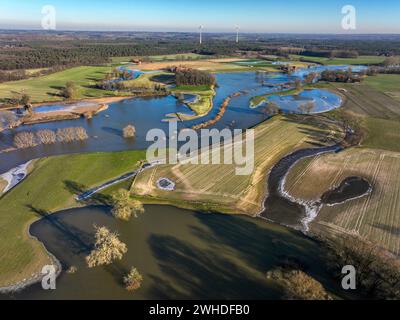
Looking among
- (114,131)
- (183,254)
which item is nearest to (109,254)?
(183,254)

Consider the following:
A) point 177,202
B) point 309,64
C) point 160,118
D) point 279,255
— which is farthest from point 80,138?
point 309,64

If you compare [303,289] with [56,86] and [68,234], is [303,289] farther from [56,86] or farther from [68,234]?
[56,86]

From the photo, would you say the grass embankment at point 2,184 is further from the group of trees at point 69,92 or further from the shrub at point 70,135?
the group of trees at point 69,92

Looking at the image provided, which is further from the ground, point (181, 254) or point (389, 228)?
point (389, 228)

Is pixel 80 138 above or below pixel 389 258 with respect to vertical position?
above

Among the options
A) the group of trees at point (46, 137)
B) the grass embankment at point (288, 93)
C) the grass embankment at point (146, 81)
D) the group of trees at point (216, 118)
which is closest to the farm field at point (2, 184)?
the group of trees at point (46, 137)

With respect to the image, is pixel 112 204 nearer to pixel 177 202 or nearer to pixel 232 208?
pixel 177 202

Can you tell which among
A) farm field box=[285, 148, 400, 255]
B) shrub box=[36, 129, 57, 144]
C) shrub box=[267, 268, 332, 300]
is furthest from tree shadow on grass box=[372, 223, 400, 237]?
shrub box=[36, 129, 57, 144]
